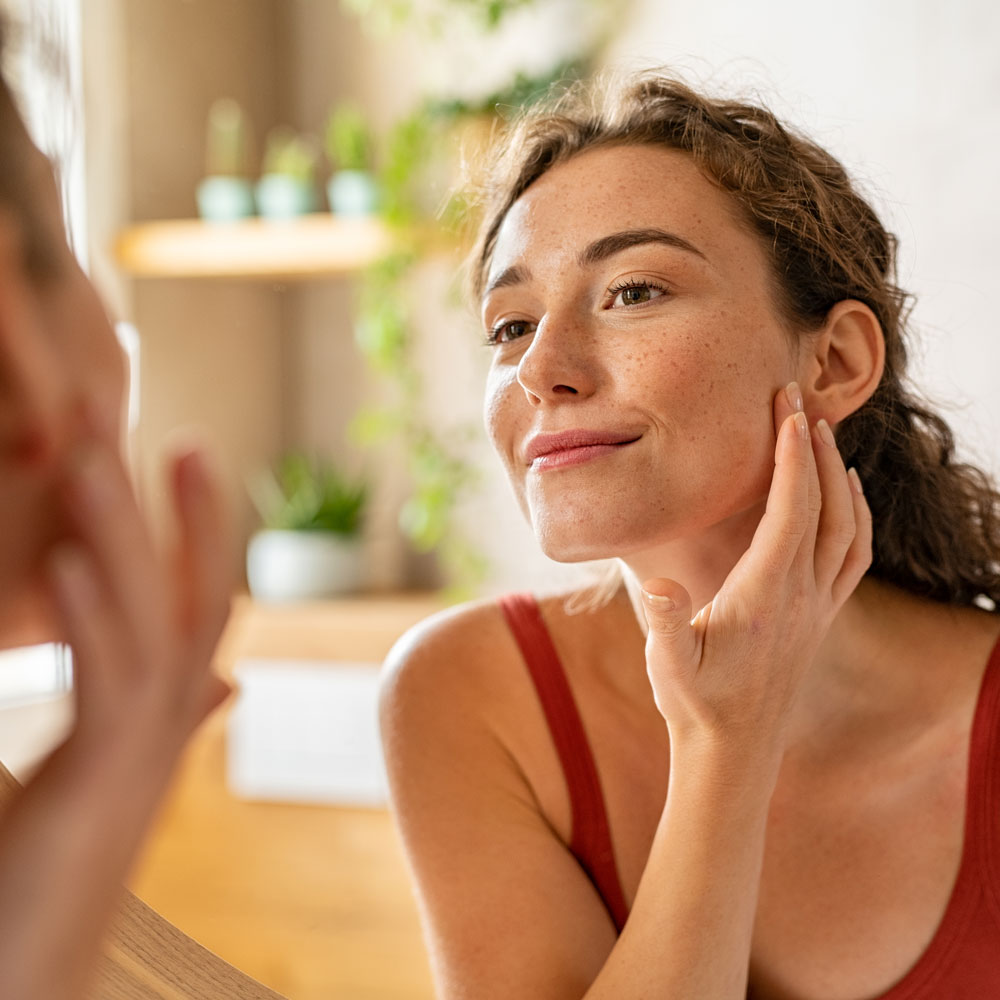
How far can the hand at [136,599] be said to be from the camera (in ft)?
0.71

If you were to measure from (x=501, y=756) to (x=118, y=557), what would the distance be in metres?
0.66

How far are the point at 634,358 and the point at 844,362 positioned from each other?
19cm

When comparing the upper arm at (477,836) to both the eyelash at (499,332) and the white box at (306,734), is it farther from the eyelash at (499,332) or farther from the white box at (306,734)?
the white box at (306,734)

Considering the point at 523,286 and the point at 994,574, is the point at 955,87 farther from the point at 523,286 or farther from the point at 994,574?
the point at 523,286

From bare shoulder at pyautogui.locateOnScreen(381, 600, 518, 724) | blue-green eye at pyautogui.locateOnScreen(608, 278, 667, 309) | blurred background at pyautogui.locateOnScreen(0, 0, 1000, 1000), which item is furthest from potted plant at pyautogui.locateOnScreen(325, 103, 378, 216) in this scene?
blue-green eye at pyautogui.locateOnScreen(608, 278, 667, 309)

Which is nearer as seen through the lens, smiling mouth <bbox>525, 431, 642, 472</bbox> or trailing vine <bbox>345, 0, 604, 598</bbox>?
smiling mouth <bbox>525, 431, 642, 472</bbox>

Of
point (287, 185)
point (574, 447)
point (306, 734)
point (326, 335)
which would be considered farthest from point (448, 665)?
point (326, 335)

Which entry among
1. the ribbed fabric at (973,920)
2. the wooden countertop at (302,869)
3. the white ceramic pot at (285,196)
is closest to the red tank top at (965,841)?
the ribbed fabric at (973,920)

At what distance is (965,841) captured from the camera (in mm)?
812

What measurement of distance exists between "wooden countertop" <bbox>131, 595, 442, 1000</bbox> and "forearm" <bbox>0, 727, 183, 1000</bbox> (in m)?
2.01

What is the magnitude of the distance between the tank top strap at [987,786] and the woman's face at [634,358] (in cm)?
25

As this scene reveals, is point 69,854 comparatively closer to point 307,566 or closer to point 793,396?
point 793,396

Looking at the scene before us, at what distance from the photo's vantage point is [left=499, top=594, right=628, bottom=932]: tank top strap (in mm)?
825

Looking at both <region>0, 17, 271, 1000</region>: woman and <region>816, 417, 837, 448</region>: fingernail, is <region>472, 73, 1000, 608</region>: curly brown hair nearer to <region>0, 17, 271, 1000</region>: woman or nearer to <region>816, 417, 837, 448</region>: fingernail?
<region>816, 417, 837, 448</region>: fingernail
